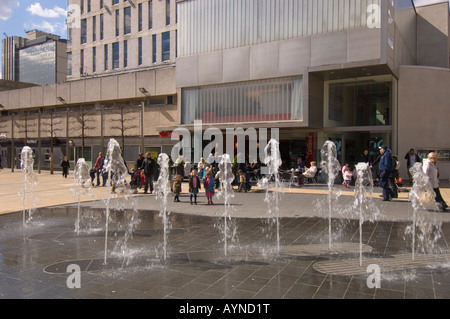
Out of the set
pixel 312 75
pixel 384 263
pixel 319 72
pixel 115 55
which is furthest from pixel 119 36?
pixel 384 263

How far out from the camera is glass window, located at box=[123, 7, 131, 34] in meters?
40.1

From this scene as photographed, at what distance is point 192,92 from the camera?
23641mm

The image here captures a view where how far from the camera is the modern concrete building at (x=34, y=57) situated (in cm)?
9077

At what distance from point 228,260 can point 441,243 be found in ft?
14.4

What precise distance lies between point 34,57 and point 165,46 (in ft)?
279

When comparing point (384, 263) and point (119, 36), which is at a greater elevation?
point (119, 36)

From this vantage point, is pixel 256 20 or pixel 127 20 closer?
pixel 256 20

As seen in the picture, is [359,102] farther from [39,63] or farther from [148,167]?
[39,63]

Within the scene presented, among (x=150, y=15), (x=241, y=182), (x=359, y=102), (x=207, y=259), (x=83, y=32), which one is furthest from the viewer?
(x=83, y=32)

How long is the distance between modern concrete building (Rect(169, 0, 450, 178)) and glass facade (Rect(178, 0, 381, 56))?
2.2 inches

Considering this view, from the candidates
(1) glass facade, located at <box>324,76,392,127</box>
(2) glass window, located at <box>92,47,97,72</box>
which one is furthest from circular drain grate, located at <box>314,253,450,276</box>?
(2) glass window, located at <box>92,47,97,72</box>

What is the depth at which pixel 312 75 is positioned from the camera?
1961cm

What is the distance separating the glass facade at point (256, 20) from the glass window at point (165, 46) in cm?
1400

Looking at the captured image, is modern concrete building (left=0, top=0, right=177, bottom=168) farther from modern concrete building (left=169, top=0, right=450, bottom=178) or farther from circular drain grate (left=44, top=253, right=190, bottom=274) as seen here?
circular drain grate (left=44, top=253, right=190, bottom=274)
